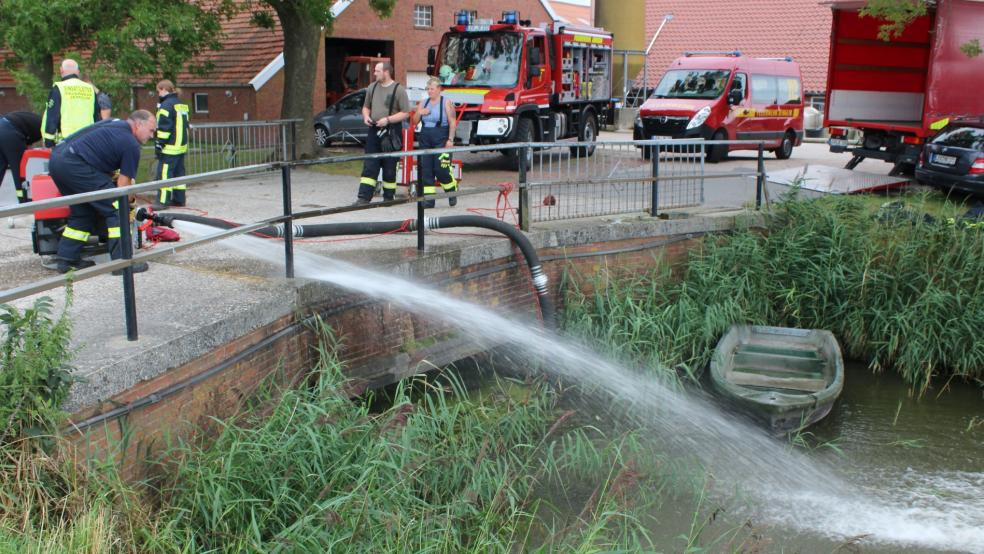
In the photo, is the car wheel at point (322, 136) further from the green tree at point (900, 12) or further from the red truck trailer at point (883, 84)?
the green tree at point (900, 12)

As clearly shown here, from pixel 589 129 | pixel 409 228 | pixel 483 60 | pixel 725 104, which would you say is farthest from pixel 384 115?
pixel 725 104

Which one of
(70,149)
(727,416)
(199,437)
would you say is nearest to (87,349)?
(199,437)

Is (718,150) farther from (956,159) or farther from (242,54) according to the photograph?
(242,54)

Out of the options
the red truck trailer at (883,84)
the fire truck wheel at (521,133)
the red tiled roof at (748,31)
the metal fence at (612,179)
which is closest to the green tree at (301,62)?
the fire truck wheel at (521,133)

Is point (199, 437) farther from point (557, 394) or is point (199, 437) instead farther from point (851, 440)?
point (851, 440)

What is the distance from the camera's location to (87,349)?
5047mm

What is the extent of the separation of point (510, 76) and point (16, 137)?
8986 millimetres

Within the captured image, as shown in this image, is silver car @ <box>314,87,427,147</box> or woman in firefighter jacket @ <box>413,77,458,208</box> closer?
woman in firefighter jacket @ <box>413,77,458,208</box>

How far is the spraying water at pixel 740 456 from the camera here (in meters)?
6.48

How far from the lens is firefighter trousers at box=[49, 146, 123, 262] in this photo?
265 inches

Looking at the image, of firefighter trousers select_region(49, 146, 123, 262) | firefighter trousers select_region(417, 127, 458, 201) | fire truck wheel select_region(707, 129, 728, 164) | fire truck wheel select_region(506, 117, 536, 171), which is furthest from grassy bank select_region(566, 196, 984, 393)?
fire truck wheel select_region(707, 129, 728, 164)

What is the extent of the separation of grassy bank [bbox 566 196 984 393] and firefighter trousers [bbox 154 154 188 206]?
5101 millimetres

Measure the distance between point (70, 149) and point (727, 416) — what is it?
5.69 m

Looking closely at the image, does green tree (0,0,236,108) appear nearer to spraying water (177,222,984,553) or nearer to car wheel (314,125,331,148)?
spraying water (177,222,984,553)
